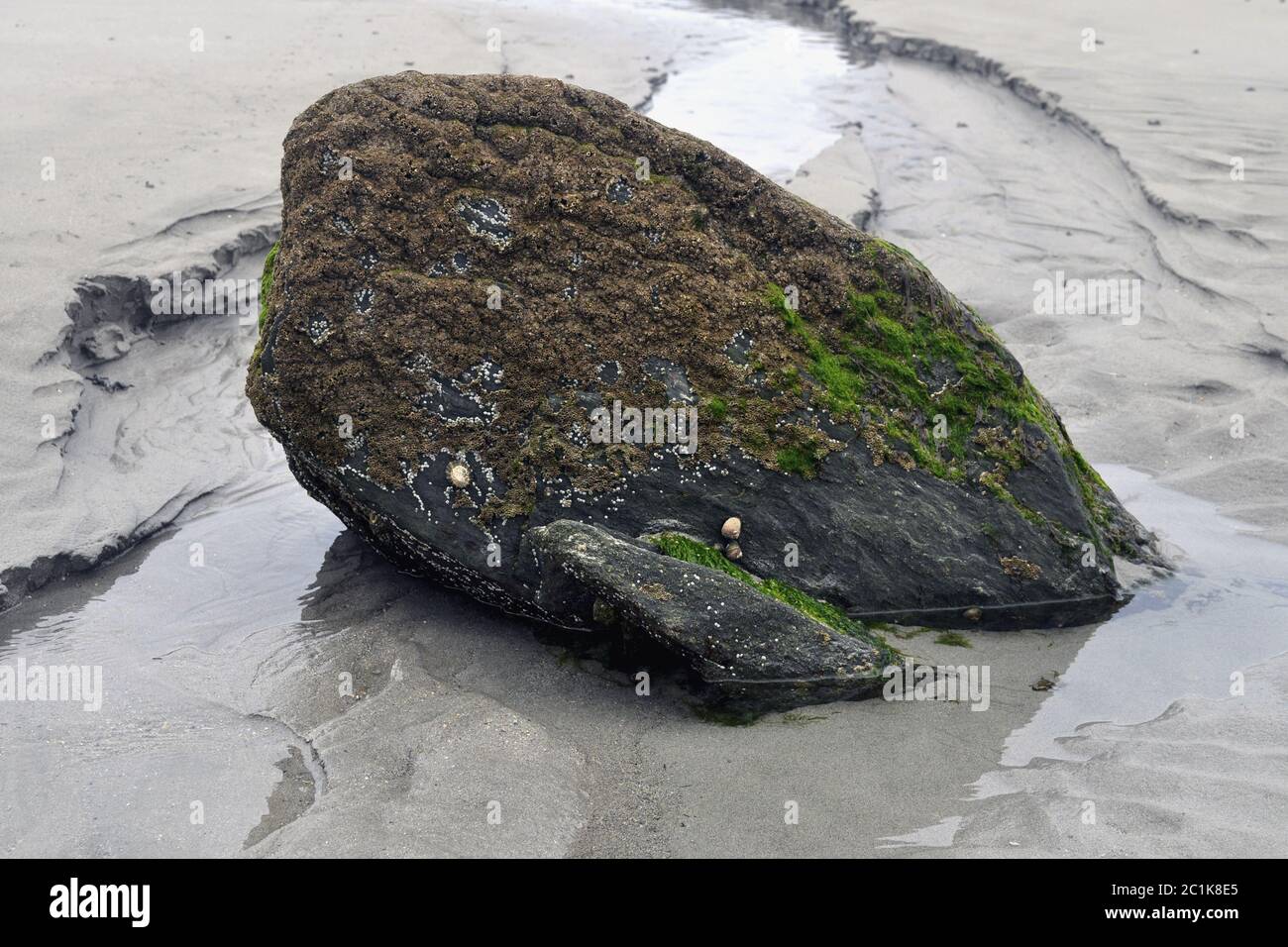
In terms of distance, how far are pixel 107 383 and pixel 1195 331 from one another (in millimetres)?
6549

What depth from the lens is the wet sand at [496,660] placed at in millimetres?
3553

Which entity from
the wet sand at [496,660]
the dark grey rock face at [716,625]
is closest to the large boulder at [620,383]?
the dark grey rock face at [716,625]

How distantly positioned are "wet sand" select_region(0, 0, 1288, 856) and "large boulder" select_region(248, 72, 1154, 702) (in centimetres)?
33

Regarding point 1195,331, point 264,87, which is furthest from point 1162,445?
point 264,87

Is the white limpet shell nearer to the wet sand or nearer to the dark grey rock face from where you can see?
the dark grey rock face

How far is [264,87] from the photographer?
11172mm

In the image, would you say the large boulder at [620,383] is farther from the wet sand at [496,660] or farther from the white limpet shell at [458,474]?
the wet sand at [496,660]

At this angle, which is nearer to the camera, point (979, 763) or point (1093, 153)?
point (979, 763)

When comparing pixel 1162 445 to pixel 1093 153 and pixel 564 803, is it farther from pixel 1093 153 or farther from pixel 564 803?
pixel 1093 153

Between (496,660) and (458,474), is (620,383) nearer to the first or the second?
(458,474)

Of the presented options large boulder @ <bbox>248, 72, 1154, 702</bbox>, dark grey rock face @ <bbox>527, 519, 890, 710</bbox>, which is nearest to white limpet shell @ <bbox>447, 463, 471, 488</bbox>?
Result: large boulder @ <bbox>248, 72, 1154, 702</bbox>

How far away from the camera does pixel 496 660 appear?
436 cm

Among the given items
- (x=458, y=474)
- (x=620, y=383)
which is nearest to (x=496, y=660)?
(x=458, y=474)

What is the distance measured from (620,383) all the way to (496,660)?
3.76 feet
